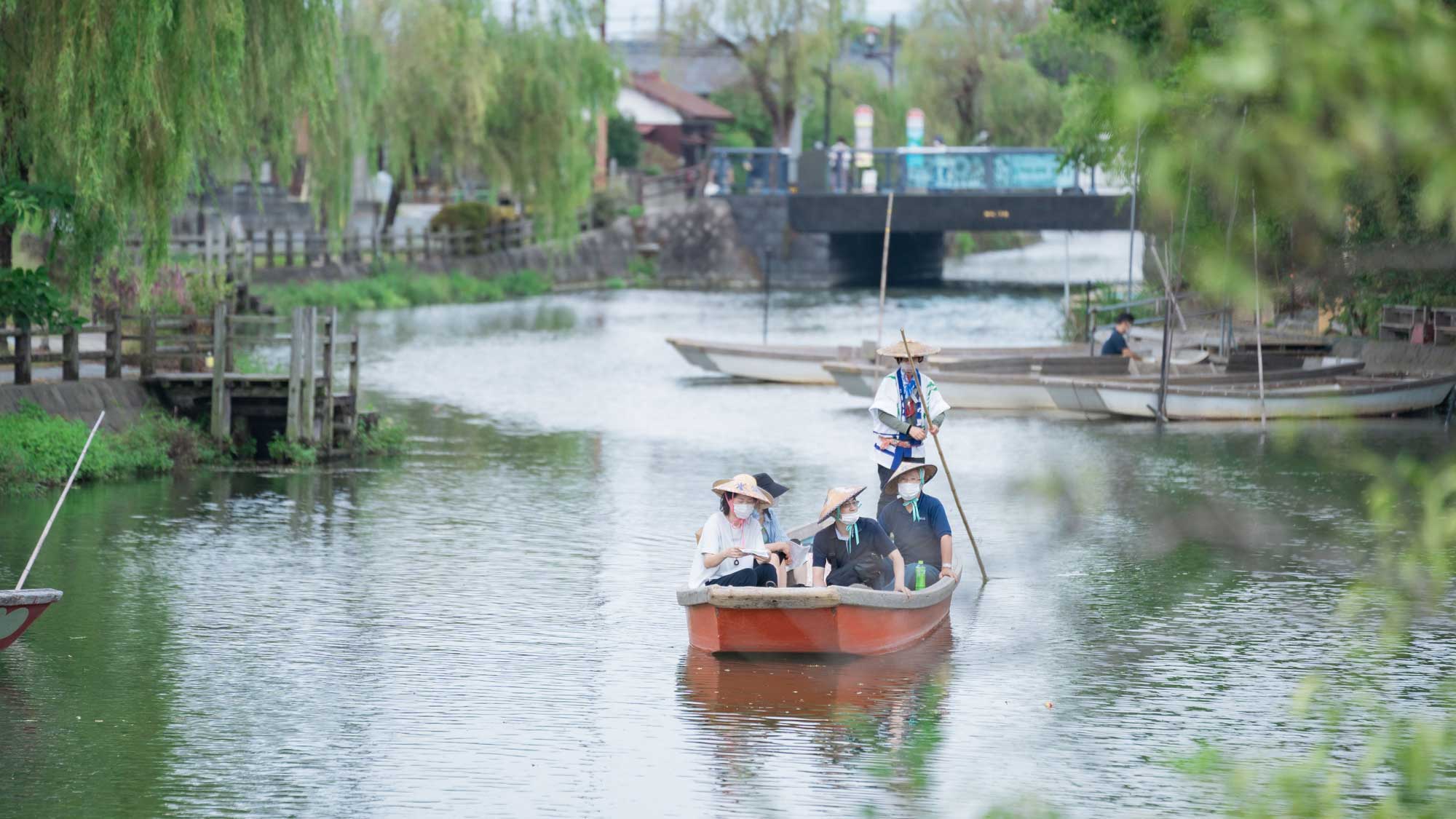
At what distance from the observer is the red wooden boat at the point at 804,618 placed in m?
12.6

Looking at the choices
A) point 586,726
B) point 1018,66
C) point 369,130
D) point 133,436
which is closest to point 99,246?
point 133,436

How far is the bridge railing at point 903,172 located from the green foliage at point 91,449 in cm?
3591

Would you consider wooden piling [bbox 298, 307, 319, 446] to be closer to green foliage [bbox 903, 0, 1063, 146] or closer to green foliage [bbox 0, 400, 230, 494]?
green foliage [bbox 0, 400, 230, 494]

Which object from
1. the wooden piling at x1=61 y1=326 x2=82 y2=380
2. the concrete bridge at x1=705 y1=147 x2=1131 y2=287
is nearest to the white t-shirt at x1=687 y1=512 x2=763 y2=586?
the wooden piling at x1=61 y1=326 x2=82 y2=380

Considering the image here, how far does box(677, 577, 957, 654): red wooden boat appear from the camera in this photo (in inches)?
495

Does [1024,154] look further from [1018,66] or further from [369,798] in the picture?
[369,798]

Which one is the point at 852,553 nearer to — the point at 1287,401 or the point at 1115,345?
the point at 1287,401

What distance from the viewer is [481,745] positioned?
36.5ft

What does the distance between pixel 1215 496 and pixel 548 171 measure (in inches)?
1395

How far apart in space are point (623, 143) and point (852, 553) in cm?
6850

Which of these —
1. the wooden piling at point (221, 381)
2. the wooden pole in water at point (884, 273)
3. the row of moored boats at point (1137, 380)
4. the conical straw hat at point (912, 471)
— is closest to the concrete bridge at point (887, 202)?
the wooden pole in water at point (884, 273)

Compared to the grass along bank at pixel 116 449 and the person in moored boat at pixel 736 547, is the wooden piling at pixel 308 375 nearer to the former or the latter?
the grass along bank at pixel 116 449

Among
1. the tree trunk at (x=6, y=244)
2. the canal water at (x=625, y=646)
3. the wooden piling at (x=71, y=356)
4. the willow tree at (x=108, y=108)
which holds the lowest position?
the canal water at (x=625, y=646)

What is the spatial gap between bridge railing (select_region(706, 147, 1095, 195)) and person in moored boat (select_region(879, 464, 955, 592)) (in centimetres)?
4143
